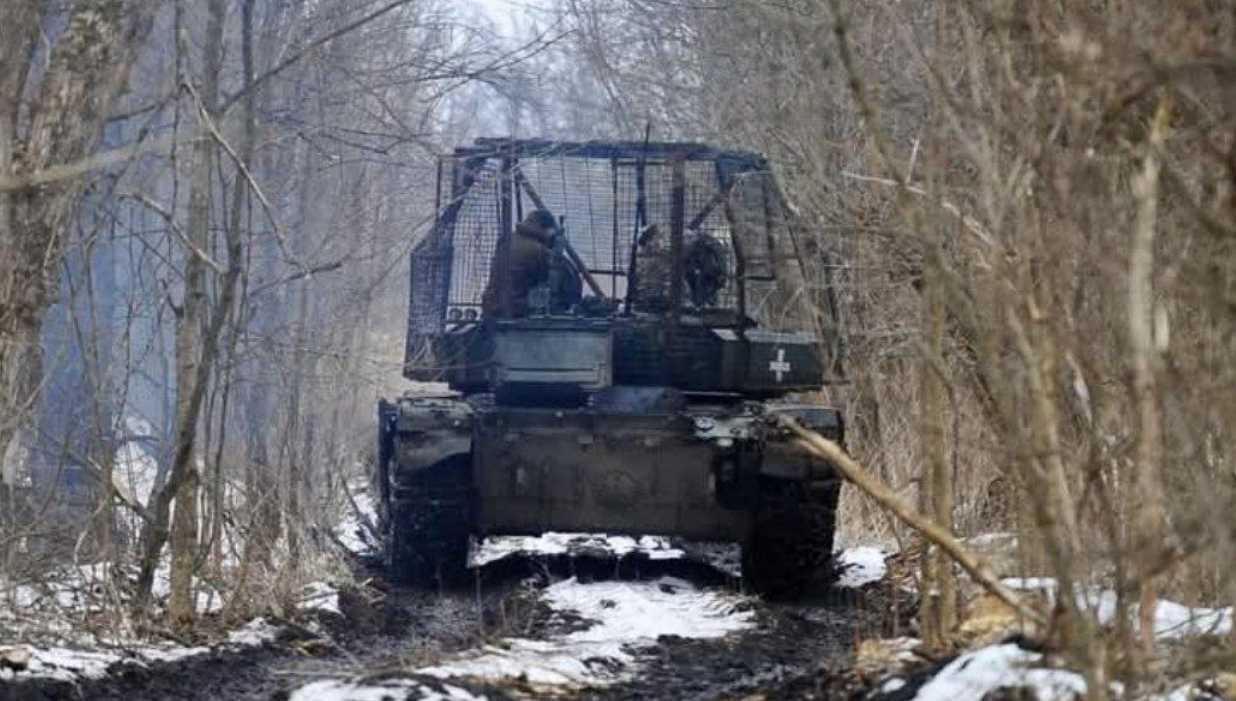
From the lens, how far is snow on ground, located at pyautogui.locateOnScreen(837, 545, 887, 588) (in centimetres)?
1437

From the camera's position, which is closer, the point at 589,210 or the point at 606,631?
the point at 606,631

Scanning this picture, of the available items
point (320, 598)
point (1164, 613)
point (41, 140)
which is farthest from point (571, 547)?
point (1164, 613)

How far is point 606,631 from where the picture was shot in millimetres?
11734

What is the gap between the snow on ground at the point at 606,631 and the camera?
9.20m

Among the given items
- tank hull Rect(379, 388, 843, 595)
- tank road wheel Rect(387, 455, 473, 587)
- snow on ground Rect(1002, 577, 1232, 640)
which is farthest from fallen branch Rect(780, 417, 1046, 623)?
tank road wheel Rect(387, 455, 473, 587)

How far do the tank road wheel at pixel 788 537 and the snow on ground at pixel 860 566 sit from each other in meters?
0.55

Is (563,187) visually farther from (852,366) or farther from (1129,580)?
(1129,580)

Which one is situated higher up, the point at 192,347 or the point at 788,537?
the point at 192,347

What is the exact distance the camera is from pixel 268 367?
1578 centimetres

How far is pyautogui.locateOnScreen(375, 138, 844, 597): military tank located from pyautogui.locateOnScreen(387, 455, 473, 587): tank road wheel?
0.01 m

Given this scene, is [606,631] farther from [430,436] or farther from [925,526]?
[925,526]

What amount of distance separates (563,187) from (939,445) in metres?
6.21

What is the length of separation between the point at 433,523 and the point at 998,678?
7375 millimetres

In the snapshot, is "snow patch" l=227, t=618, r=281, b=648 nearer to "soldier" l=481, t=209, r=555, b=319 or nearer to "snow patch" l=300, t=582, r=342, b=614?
"snow patch" l=300, t=582, r=342, b=614
